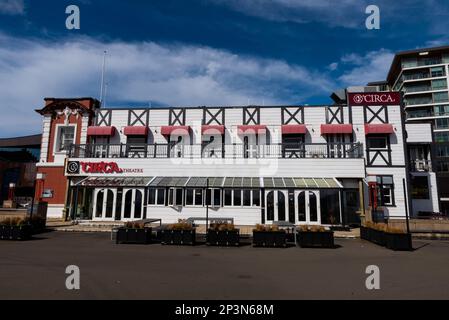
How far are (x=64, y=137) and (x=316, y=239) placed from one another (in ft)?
63.5

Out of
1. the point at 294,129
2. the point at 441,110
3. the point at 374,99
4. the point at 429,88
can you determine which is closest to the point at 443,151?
the point at 441,110

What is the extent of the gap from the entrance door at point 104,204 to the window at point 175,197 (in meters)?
3.55

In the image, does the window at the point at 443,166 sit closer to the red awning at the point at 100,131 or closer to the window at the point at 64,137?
the red awning at the point at 100,131

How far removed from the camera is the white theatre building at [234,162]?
17.2 metres

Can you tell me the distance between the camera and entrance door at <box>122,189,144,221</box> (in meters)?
18.1

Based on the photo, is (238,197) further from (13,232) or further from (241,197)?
(13,232)

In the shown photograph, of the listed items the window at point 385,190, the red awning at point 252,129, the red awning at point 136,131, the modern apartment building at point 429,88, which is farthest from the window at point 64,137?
the modern apartment building at point 429,88

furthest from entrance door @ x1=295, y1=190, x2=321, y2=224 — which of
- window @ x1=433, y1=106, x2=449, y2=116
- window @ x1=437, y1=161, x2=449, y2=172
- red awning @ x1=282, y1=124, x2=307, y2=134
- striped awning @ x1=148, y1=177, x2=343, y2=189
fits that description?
window @ x1=433, y1=106, x2=449, y2=116

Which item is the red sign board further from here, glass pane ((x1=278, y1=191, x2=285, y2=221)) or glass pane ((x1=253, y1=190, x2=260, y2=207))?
glass pane ((x1=253, y1=190, x2=260, y2=207))

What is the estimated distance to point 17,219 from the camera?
12.3 metres

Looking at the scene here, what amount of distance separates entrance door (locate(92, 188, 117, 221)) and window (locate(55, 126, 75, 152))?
5447 millimetres

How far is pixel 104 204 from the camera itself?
18.5m
